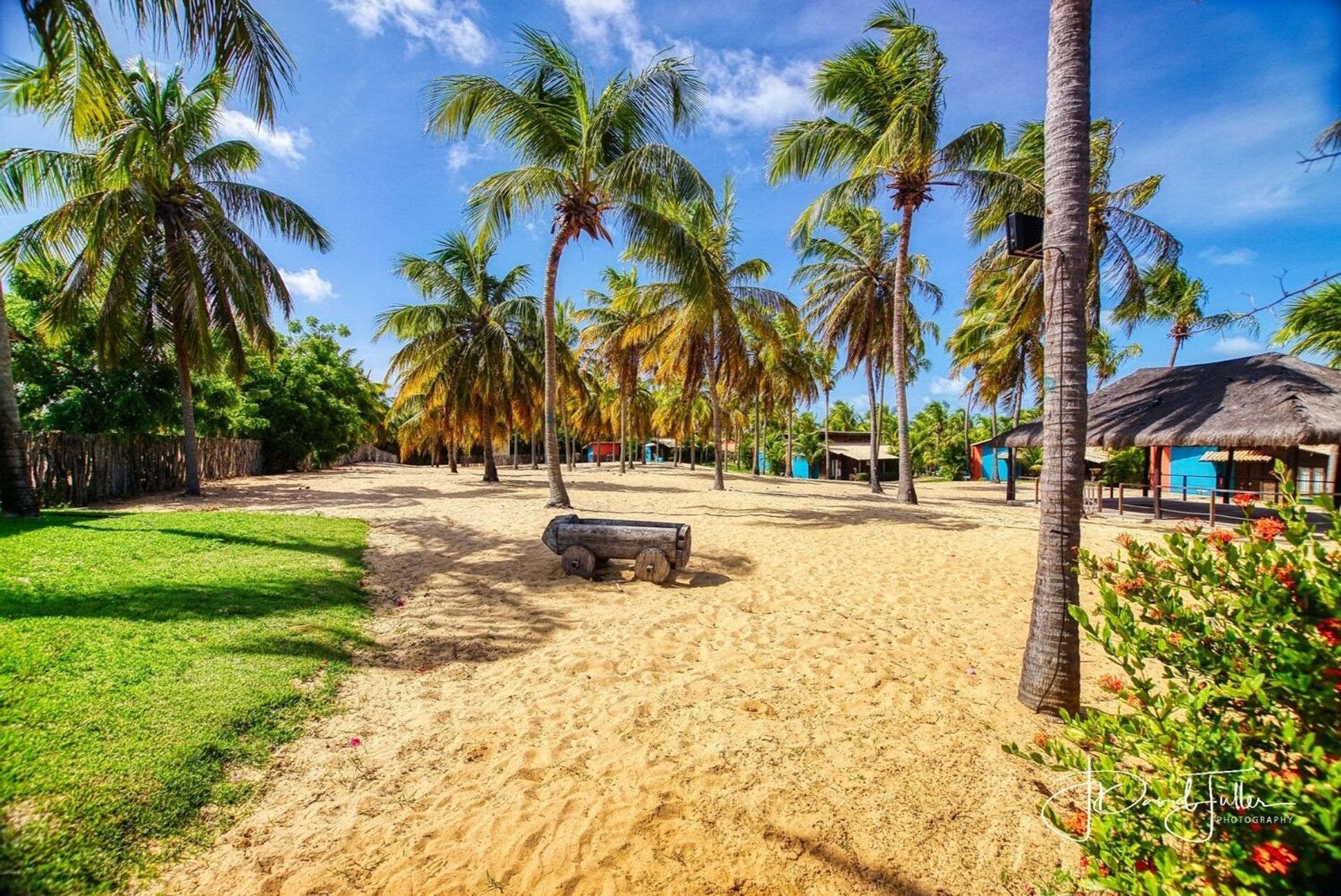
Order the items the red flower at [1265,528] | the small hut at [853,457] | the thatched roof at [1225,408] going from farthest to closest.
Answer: the small hut at [853,457] < the thatched roof at [1225,408] < the red flower at [1265,528]

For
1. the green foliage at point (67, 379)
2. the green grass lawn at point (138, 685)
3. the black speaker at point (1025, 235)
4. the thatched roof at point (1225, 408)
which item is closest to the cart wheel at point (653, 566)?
the green grass lawn at point (138, 685)

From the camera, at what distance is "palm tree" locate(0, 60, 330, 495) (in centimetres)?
997

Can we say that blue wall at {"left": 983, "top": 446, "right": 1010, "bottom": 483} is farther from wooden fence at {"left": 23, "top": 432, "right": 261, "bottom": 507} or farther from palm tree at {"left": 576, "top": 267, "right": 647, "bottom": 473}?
wooden fence at {"left": 23, "top": 432, "right": 261, "bottom": 507}

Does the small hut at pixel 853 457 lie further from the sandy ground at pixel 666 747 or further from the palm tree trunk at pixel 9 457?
the palm tree trunk at pixel 9 457

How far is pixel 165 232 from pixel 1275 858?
1829cm

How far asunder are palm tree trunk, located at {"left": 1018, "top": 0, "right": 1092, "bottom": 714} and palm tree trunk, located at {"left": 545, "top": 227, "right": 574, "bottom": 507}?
926 cm

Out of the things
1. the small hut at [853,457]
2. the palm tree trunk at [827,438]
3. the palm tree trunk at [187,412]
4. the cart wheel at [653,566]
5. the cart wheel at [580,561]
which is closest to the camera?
the cart wheel at [653,566]

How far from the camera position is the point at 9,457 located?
8367mm

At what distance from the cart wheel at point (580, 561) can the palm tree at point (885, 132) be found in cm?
1037

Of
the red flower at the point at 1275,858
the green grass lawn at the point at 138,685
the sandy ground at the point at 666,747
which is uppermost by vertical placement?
the red flower at the point at 1275,858

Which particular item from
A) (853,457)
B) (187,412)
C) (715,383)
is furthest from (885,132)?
(853,457)

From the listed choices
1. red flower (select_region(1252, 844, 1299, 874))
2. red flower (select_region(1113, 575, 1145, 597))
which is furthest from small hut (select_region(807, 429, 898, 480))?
red flower (select_region(1252, 844, 1299, 874))

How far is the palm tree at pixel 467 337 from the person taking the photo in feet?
61.2

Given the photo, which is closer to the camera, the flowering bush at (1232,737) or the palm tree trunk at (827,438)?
the flowering bush at (1232,737)
